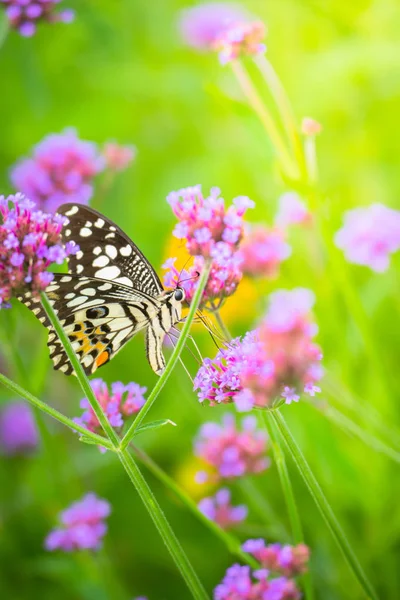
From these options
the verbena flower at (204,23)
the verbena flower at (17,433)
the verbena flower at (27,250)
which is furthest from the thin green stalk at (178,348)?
the verbena flower at (204,23)

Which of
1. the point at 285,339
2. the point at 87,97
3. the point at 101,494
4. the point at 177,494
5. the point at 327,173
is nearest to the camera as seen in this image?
the point at 285,339

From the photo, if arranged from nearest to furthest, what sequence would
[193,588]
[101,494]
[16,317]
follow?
[193,588], [16,317], [101,494]

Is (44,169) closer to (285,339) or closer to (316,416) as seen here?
(316,416)

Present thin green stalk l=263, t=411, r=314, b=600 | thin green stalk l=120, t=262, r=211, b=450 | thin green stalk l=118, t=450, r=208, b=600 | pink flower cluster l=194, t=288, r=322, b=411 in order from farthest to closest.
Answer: thin green stalk l=263, t=411, r=314, b=600, thin green stalk l=118, t=450, r=208, b=600, thin green stalk l=120, t=262, r=211, b=450, pink flower cluster l=194, t=288, r=322, b=411

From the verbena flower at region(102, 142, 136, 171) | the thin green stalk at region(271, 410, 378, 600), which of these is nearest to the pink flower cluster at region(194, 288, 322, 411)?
the thin green stalk at region(271, 410, 378, 600)

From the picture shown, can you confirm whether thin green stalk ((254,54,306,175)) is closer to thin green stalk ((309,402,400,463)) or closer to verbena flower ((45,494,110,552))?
thin green stalk ((309,402,400,463))

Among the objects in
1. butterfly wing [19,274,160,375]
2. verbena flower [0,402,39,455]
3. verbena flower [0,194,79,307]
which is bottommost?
verbena flower [0,194,79,307]

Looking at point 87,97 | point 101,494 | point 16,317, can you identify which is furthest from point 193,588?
point 87,97
